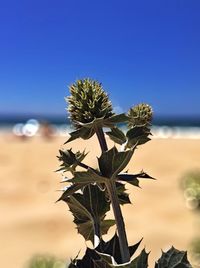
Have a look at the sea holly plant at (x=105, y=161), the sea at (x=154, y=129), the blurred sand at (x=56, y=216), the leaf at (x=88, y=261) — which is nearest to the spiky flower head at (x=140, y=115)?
the sea holly plant at (x=105, y=161)

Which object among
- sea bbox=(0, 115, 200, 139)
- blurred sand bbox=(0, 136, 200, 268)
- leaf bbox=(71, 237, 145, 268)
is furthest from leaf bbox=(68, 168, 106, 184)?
sea bbox=(0, 115, 200, 139)

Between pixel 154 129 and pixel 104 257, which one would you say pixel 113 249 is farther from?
pixel 154 129

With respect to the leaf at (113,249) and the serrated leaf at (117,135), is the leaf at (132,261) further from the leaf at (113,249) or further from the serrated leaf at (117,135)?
the serrated leaf at (117,135)

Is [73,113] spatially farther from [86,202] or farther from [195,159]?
[195,159]

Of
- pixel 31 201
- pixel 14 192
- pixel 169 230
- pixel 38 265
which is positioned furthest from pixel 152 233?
pixel 38 265

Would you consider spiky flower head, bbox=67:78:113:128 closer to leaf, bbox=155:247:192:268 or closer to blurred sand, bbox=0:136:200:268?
leaf, bbox=155:247:192:268

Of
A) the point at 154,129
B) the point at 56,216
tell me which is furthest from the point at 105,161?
the point at 154,129
